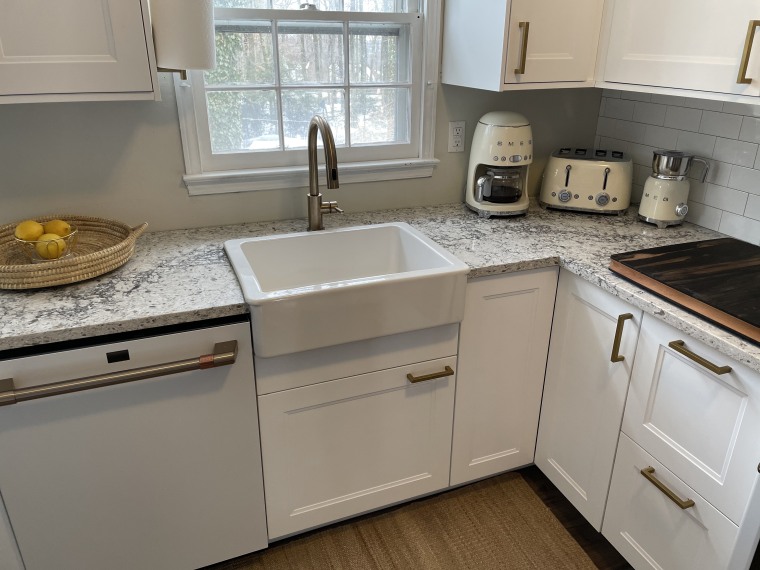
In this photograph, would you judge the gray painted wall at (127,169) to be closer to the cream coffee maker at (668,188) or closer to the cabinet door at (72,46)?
the cabinet door at (72,46)

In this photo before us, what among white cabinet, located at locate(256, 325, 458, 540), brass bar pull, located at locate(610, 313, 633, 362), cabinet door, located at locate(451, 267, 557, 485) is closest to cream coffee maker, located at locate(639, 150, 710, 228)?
cabinet door, located at locate(451, 267, 557, 485)

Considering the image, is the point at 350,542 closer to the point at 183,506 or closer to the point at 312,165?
the point at 183,506

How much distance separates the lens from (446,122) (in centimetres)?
212

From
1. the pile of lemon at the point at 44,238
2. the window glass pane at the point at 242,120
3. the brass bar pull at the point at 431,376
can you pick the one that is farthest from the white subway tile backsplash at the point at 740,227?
the pile of lemon at the point at 44,238

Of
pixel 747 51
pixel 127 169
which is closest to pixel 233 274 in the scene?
pixel 127 169

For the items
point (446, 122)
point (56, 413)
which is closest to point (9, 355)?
point (56, 413)

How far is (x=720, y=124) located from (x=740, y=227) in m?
0.33

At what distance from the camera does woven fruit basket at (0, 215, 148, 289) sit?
139 cm

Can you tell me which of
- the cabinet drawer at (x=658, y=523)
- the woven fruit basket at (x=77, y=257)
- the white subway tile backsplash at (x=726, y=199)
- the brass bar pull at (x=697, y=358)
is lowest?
the cabinet drawer at (x=658, y=523)

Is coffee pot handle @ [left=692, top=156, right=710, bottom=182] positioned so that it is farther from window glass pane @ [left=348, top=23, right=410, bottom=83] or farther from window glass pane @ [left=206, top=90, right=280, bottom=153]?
window glass pane @ [left=206, top=90, right=280, bottom=153]

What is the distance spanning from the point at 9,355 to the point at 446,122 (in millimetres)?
1553

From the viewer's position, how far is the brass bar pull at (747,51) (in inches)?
54.8

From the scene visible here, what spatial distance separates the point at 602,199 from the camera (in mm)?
2047

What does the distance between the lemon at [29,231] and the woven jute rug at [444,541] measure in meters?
1.07
